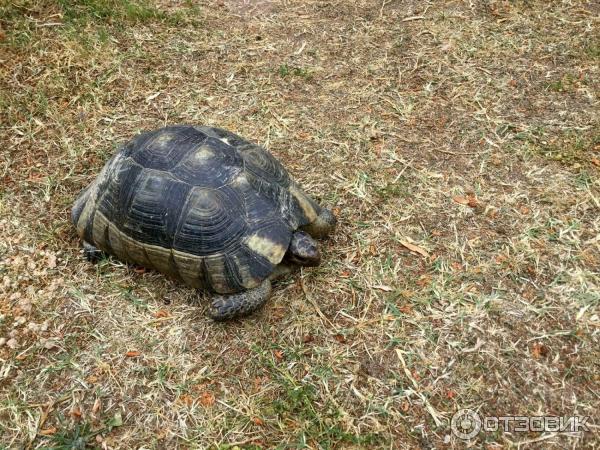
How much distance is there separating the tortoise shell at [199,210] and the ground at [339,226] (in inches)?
12.8

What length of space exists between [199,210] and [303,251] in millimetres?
747

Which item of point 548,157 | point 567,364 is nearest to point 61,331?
point 567,364

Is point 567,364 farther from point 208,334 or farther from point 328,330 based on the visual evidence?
point 208,334

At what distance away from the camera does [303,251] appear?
3496 millimetres

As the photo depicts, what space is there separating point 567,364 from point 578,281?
667 millimetres

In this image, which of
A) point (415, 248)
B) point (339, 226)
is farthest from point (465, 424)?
point (339, 226)

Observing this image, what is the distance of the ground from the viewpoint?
10.0ft

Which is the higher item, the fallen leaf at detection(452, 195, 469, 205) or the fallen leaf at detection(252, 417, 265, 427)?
the fallen leaf at detection(452, 195, 469, 205)

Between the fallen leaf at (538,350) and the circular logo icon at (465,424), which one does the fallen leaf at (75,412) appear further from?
the fallen leaf at (538,350)

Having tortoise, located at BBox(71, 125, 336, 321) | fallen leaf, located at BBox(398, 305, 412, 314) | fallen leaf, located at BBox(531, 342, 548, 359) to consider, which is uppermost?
tortoise, located at BBox(71, 125, 336, 321)

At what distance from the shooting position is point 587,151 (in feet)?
14.4

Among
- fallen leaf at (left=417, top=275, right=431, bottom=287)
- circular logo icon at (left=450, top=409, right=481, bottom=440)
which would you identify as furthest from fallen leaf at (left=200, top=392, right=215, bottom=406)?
fallen leaf at (left=417, top=275, right=431, bottom=287)

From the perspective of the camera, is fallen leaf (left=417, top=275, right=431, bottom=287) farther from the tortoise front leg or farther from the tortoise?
the tortoise front leg

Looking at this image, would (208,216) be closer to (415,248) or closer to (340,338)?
(340,338)
